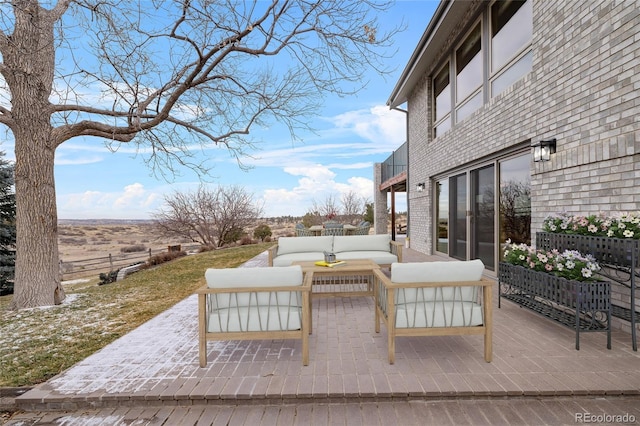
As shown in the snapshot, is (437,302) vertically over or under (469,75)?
under

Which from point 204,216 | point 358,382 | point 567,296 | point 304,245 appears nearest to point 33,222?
point 304,245

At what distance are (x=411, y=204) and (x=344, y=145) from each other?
9.35 metres

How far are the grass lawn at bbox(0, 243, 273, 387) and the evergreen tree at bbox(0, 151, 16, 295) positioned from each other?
5.15 meters

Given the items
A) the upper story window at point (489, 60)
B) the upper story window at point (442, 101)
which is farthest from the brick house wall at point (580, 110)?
the upper story window at point (442, 101)

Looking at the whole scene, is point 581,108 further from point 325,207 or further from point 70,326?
point 325,207

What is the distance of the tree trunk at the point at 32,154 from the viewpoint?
5234mm

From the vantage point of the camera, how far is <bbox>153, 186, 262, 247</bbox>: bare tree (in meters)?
19.0

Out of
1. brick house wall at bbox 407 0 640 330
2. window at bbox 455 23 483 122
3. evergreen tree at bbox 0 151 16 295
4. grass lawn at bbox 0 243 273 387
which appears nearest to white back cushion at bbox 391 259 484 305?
brick house wall at bbox 407 0 640 330

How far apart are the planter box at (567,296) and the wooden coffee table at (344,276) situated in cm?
165

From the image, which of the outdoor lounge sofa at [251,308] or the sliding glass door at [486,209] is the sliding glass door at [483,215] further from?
the outdoor lounge sofa at [251,308]

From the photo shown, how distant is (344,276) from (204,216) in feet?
51.9

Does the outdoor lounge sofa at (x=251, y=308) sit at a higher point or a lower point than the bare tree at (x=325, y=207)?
lower

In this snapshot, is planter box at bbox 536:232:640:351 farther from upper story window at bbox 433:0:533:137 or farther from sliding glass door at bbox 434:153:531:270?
upper story window at bbox 433:0:533:137

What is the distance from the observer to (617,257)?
2973 mm
